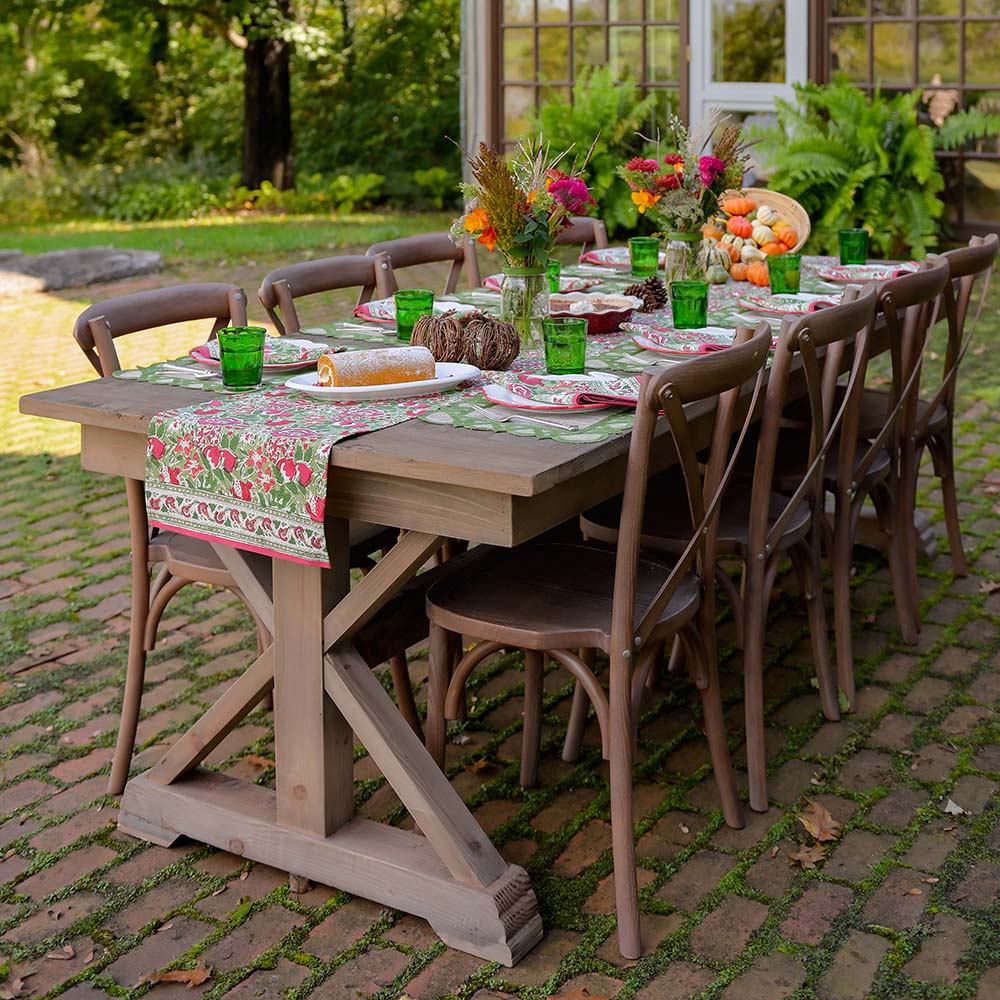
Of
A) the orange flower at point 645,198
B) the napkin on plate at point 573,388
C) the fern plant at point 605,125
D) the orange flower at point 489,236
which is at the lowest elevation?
the napkin on plate at point 573,388

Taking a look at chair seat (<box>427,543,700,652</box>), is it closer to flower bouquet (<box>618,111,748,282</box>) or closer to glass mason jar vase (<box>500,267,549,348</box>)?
glass mason jar vase (<box>500,267,549,348</box>)

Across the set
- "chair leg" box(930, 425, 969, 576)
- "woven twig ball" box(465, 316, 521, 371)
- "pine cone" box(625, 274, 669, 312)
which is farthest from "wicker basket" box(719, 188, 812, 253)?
"woven twig ball" box(465, 316, 521, 371)

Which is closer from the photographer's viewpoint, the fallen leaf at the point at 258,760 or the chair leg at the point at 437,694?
Result: the chair leg at the point at 437,694

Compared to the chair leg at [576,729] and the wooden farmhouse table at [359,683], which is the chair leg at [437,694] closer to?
the wooden farmhouse table at [359,683]

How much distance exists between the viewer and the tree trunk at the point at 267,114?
44.0 feet

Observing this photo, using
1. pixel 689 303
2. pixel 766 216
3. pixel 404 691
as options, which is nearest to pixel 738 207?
pixel 766 216

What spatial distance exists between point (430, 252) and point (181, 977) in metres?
2.47

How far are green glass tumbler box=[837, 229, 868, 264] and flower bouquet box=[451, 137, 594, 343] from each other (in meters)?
1.33

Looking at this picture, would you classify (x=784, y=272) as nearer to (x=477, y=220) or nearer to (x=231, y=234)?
(x=477, y=220)

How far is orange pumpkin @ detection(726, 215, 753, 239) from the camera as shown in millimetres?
4125

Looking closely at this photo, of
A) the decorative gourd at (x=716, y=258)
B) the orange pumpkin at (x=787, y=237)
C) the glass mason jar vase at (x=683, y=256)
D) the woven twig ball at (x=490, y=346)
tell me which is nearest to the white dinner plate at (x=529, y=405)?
the woven twig ball at (x=490, y=346)

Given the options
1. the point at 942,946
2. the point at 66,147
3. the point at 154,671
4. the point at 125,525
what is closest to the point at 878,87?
the point at 125,525

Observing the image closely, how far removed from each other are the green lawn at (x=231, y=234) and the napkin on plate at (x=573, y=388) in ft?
26.5

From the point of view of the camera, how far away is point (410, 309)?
10.3 feet
